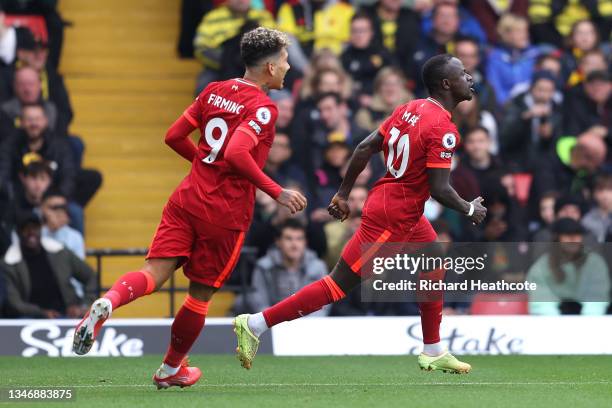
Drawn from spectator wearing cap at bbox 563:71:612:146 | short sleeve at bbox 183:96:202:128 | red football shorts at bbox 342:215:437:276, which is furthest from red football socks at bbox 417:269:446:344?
spectator wearing cap at bbox 563:71:612:146

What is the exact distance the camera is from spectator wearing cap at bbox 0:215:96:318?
44.1 feet

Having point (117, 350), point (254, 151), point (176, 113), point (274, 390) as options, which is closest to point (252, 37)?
point (254, 151)

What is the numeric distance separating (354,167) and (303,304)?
39.0 inches

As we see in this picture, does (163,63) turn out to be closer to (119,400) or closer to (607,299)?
(607,299)

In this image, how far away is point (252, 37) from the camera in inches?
369

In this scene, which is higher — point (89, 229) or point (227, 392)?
point (227, 392)

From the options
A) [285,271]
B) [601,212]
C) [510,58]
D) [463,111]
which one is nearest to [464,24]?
[510,58]

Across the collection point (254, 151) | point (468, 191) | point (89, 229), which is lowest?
point (89, 229)

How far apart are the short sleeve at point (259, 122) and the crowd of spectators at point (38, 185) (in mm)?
4656

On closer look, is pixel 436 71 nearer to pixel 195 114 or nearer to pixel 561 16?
pixel 195 114

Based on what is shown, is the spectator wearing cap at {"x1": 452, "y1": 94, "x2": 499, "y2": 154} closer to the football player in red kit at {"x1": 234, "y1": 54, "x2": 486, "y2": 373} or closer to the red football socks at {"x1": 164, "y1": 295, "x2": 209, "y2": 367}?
the football player in red kit at {"x1": 234, "y1": 54, "x2": 486, "y2": 373}

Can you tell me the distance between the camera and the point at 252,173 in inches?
350

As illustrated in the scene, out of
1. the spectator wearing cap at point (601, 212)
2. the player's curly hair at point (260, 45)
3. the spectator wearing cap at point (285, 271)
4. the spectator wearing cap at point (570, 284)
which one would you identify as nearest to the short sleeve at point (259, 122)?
the player's curly hair at point (260, 45)

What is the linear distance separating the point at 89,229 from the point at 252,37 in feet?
21.6
